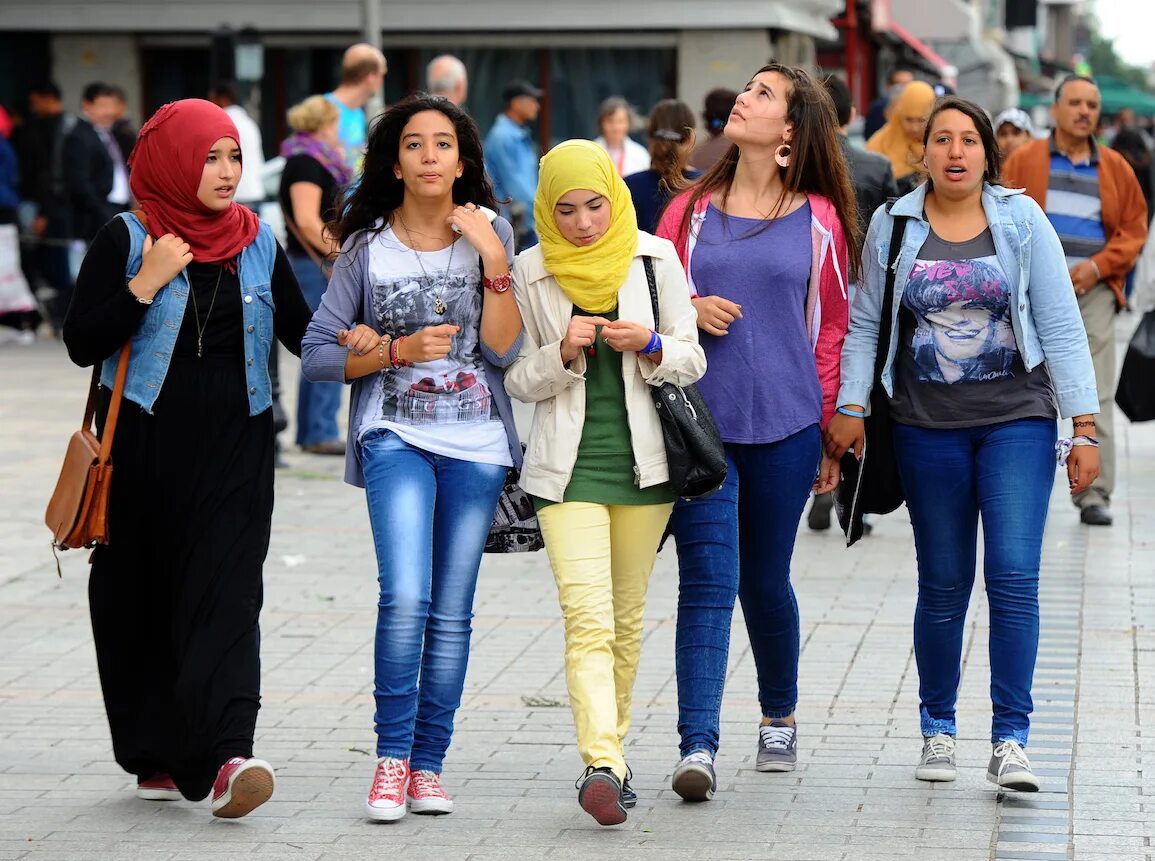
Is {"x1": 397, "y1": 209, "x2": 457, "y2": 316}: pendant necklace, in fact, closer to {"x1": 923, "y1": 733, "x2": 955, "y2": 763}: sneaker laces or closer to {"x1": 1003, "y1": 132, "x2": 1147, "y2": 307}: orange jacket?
{"x1": 923, "y1": 733, "x2": 955, "y2": 763}: sneaker laces

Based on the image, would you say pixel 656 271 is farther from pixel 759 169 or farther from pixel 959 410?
pixel 959 410

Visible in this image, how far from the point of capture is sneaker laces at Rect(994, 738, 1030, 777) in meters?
5.34

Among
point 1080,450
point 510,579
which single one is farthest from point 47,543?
point 1080,450

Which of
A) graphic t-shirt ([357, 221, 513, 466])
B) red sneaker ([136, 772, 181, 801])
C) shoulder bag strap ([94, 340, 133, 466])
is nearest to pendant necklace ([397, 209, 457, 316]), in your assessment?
graphic t-shirt ([357, 221, 513, 466])

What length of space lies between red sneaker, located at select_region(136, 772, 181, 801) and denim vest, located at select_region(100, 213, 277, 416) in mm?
1015

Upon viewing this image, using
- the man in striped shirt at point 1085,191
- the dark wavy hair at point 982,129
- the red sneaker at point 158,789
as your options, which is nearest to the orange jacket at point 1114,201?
the man in striped shirt at point 1085,191

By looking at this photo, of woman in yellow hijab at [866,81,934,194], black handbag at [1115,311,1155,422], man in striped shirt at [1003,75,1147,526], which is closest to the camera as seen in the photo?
man in striped shirt at [1003,75,1147,526]

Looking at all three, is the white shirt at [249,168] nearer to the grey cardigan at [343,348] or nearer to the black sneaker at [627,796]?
the grey cardigan at [343,348]

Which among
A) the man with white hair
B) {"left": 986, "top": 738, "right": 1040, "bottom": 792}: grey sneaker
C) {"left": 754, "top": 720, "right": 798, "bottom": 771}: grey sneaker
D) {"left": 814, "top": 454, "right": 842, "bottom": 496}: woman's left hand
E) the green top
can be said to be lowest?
{"left": 754, "top": 720, "right": 798, "bottom": 771}: grey sneaker

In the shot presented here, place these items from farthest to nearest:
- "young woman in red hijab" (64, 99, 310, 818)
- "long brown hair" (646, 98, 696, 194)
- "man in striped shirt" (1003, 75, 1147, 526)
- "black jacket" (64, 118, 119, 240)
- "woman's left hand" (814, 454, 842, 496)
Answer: "black jacket" (64, 118, 119, 240)
"man in striped shirt" (1003, 75, 1147, 526)
"long brown hair" (646, 98, 696, 194)
"woman's left hand" (814, 454, 842, 496)
"young woman in red hijab" (64, 99, 310, 818)

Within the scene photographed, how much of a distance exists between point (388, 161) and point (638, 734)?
188 cm

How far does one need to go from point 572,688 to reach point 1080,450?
4.88 ft

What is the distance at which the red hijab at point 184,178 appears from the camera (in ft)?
16.9

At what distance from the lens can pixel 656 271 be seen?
524 centimetres
